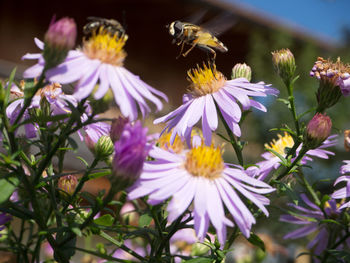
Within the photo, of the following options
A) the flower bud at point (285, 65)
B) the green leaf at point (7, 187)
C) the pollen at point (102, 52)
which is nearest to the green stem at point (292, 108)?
the flower bud at point (285, 65)

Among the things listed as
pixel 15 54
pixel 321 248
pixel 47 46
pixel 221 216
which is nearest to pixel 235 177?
pixel 221 216

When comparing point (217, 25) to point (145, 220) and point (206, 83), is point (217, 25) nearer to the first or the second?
point (206, 83)

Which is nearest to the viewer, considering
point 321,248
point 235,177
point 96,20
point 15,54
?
point 235,177

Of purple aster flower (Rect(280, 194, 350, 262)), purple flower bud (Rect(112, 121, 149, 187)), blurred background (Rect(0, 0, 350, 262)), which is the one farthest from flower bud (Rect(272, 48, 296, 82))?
blurred background (Rect(0, 0, 350, 262))

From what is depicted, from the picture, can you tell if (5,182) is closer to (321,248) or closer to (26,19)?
(321,248)

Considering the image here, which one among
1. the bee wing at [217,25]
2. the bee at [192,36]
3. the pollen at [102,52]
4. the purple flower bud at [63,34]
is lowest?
the pollen at [102,52]

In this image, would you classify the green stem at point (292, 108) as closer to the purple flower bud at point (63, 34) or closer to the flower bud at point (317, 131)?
the flower bud at point (317, 131)

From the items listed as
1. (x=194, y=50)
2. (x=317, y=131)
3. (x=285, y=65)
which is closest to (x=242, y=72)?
(x=285, y=65)
